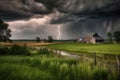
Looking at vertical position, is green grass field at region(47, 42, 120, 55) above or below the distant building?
below

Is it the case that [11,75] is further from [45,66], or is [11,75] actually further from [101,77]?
[45,66]

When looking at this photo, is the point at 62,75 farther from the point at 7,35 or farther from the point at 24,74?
the point at 7,35

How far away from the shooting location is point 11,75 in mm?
9391

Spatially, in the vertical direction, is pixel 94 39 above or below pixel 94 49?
above

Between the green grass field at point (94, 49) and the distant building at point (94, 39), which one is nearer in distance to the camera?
the green grass field at point (94, 49)

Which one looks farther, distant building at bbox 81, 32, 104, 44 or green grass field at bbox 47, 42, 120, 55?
distant building at bbox 81, 32, 104, 44

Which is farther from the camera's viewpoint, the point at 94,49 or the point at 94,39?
the point at 94,39

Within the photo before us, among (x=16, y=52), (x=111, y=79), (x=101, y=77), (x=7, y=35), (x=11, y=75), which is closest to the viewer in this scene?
(x=11, y=75)

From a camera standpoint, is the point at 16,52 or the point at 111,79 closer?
the point at 111,79

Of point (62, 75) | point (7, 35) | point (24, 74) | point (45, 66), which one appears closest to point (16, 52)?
point (45, 66)

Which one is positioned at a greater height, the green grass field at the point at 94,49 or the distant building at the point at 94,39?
the distant building at the point at 94,39

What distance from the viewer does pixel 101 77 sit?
502 inches

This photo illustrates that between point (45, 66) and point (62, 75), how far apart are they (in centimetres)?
440

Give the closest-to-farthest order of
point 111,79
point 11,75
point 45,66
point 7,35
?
point 11,75, point 111,79, point 45,66, point 7,35
